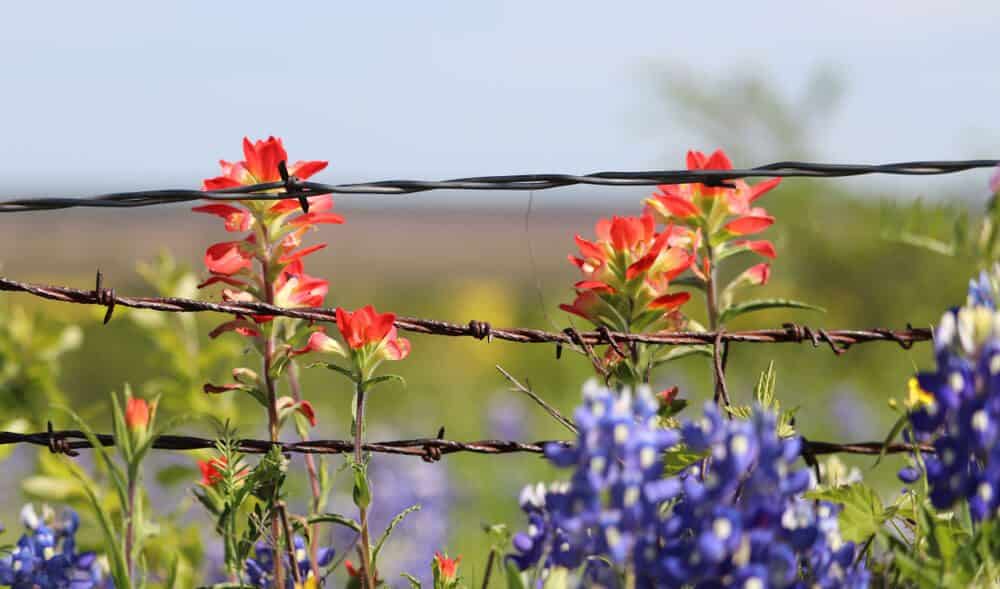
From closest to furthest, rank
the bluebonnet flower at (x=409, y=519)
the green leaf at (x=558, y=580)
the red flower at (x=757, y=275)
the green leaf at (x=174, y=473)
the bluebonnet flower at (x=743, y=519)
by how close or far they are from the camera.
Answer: the bluebonnet flower at (x=743, y=519) → the green leaf at (x=558, y=580) → the red flower at (x=757, y=275) → the green leaf at (x=174, y=473) → the bluebonnet flower at (x=409, y=519)

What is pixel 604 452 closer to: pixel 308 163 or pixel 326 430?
pixel 308 163

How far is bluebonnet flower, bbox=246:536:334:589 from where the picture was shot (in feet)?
6.18

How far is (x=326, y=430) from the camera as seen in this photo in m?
7.25

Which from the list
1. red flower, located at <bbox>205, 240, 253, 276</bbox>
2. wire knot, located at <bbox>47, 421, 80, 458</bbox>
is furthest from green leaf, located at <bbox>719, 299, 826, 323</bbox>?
wire knot, located at <bbox>47, 421, 80, 458</bbox>

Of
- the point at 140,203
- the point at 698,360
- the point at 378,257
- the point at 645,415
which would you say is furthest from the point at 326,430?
the point at 378,257

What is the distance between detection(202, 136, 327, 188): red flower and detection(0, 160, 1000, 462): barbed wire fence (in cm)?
4

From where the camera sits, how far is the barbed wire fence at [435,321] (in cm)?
178

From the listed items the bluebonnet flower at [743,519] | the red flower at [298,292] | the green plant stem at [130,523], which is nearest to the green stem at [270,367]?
the red flower at [298,292]

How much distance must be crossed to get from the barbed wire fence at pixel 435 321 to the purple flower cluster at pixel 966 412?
0.30 metres

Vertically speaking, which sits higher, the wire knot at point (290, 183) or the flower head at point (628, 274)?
the wire knot at point (290, 183)

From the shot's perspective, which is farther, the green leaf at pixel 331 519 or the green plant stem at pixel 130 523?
the green leaf at pixel 331 519

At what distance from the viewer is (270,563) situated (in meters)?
1.92

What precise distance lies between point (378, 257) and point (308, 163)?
4221cm

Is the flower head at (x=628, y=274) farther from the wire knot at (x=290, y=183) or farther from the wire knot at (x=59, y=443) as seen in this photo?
the wire knot at (x=59, y=443)
